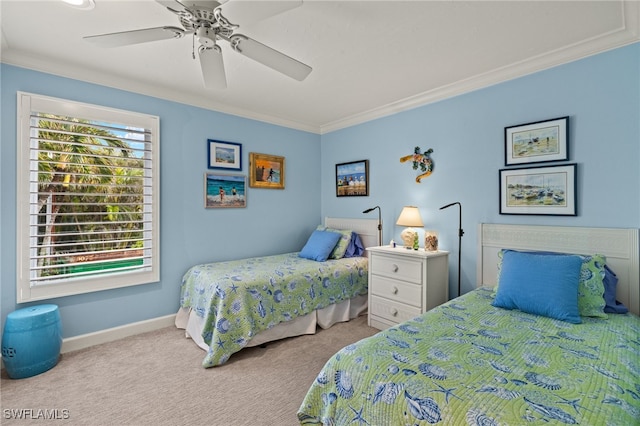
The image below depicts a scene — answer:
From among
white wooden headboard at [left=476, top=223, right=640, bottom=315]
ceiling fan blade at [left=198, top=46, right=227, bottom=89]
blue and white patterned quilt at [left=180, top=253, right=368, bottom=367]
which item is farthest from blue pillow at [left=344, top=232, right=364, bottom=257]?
ceiling fan blade at [left=198, top=46, right=227, bottom=89]

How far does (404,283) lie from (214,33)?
8.14 ft

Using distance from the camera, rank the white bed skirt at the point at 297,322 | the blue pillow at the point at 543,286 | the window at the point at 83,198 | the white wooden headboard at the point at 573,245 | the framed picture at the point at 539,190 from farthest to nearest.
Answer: the white bed skirt at the point at 297,322, the window at the point at 83,198, the framed picture at the point at 539,190, the white wooden headboard at the point at 573,245, the blue pillow at the point at 543,286

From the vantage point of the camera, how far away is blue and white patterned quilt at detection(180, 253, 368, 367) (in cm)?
245

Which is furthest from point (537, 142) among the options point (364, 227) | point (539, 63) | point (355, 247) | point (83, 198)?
point (83, 198)

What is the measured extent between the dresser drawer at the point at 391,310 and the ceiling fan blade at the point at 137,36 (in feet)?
8.91

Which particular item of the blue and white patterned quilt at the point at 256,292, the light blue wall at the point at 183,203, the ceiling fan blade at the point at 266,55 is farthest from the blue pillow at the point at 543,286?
the light blue wall at the point at 183,203

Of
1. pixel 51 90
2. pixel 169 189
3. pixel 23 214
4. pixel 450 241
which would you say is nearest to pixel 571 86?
pixel 450 241

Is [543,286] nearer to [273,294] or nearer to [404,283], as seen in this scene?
[404,283]

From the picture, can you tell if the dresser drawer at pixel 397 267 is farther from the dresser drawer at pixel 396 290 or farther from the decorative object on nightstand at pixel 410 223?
the decorative object on nightstand at pixel 410 223

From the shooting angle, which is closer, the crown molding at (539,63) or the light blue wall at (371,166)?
the crown molding at (539,63)

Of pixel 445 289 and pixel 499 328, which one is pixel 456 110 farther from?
pixel 499 328

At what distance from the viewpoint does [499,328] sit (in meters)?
1.63

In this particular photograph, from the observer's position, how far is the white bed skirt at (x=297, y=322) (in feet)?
8.86

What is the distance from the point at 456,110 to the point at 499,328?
215cm
